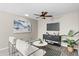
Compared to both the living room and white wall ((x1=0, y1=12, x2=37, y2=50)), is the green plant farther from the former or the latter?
white wall ((x1=0, y1=12, x2=37, y2=50))

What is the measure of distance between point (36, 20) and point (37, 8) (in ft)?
0.78

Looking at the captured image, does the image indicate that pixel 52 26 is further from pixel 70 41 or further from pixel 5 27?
pixel 5 27

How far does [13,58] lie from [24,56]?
160 mm

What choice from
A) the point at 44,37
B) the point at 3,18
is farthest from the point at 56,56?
the point at 3,18

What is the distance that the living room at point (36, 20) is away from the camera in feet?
4.17

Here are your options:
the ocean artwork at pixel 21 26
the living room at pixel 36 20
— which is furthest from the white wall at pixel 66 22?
the ocean artwork at pixel 21 26

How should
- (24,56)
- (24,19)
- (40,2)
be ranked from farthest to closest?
(24,19)
(24,56)
(40,2)

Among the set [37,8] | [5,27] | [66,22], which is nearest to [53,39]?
[66,22]

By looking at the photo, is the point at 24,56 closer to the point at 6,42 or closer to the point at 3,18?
the point at 6,42

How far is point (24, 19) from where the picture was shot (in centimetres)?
144

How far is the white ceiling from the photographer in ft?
4.03

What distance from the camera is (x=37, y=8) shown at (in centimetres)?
132

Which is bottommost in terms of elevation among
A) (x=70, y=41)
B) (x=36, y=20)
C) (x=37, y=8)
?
(x=70, y=41)

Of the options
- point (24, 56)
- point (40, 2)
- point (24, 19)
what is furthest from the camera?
point (24, 19)
